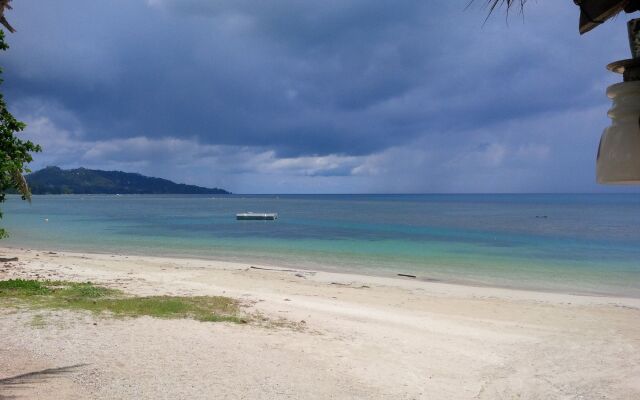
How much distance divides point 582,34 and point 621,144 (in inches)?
22.6

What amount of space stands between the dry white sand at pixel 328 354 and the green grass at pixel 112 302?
0.71 m

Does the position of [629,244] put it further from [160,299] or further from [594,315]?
[160,299]

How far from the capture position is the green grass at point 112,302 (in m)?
10.8

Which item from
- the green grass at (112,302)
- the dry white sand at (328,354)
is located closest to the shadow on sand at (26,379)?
the dry white sand at (328,354)

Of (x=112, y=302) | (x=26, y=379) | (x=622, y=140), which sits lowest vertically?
(x=112, y=302)

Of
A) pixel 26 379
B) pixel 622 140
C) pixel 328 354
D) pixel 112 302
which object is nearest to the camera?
pixel 622 140

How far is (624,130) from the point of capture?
52.5 inches

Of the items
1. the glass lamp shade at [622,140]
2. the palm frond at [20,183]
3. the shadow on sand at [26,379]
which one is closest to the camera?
the glass lamp shade at [622,140]

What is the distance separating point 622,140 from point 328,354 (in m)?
7.96

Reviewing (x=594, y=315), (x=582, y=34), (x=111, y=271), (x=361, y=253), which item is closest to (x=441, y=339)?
(x=594, y=315)

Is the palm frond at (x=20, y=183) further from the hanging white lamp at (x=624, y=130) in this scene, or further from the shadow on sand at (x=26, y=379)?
Result: the hanging white lamp at (x=624, y=130)

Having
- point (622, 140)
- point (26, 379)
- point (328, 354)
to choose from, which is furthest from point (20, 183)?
point (622, 140)

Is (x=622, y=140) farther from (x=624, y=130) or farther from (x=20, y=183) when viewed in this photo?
(x=20, y=183)

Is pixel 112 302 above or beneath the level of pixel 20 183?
beneath
